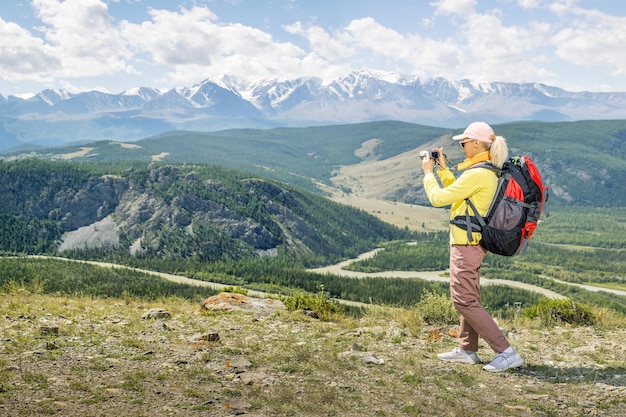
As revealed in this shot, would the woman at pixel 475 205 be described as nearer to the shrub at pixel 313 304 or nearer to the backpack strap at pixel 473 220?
the backpack strap at pixel 473 220

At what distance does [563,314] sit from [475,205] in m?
8.95

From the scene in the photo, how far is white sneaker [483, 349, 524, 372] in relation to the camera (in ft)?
32.9

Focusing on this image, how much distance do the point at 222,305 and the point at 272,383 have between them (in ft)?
27.3

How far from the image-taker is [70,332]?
39.2ft

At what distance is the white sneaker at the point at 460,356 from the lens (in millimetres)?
10633

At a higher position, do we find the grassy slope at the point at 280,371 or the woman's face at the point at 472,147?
the woman's face at the point at 472,147

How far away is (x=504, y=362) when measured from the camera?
1005cm

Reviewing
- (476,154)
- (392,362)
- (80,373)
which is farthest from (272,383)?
(476,154)

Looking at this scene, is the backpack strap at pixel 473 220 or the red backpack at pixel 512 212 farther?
the backpack strap at pixel 473 220

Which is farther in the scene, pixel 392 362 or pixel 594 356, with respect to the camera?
pixel 594 356

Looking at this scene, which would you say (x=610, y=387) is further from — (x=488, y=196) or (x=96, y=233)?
(x=96, y=233)

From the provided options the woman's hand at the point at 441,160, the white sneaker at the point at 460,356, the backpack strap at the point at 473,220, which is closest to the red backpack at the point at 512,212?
the backpack strap at the point at 473,220

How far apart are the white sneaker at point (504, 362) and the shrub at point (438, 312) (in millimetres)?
4778

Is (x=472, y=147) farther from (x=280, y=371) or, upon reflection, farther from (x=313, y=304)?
(x=313, y=304)
